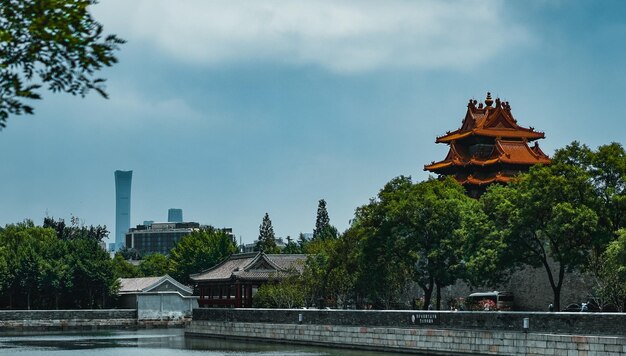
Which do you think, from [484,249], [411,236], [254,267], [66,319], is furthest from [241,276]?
[484,249]

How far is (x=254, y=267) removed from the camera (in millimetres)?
77812

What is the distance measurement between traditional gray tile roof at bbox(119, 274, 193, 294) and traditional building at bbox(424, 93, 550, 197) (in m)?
25.0

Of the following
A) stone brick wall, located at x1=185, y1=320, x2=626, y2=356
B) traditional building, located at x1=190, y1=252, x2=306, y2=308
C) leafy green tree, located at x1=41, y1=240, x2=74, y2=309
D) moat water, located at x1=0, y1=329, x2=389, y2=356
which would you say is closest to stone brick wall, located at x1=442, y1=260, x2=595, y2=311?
stone brick wall, located at x1=185, y1=320, x2=626, y2=356

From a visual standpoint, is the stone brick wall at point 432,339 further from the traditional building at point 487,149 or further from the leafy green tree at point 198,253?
the leafy green tree at point 198,253

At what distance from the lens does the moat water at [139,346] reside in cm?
4688

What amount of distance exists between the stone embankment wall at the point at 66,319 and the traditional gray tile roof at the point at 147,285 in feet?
10.6

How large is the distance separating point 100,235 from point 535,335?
86.5 m

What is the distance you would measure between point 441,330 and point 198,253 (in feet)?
211

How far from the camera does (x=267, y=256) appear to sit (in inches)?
3135

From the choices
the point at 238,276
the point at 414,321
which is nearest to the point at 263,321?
the point at 414,321

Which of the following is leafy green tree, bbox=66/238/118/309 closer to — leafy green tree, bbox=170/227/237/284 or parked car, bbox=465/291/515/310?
leafy green tree, bbox=170/227/237/284

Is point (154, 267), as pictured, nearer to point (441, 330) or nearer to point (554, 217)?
point (441, 330)

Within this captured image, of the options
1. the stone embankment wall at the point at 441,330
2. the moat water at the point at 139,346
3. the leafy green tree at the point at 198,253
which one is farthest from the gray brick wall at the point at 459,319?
the leafy green tree at the point at 198,253

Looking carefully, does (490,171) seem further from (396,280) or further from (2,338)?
(2,338)
